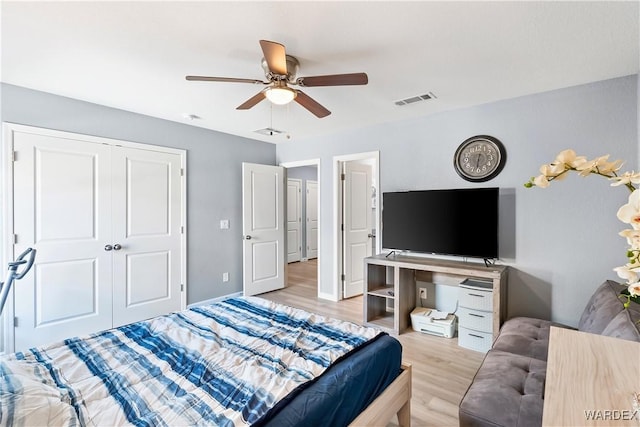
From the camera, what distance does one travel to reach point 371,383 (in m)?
1.57

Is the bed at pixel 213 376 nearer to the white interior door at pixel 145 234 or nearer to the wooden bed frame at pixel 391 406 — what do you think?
the wooden bed frame at pixel 391 406

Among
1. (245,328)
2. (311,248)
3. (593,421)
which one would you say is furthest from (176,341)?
(311,248)

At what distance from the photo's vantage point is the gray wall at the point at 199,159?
2.95m

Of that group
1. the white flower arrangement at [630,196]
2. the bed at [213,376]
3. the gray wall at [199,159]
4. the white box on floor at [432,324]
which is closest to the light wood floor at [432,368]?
the white box on floor at [432,324]

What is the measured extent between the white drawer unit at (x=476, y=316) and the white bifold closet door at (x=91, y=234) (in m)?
3.36

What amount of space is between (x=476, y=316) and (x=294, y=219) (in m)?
5.07

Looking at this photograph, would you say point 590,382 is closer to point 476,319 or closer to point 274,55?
point 274,55

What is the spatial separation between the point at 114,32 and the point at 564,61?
315 cm

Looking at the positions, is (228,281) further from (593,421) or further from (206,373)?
(593,421)

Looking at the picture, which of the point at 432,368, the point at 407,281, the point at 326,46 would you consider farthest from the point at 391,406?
the point at 326,46

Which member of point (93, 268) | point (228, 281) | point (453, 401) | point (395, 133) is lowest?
point (453, 401)

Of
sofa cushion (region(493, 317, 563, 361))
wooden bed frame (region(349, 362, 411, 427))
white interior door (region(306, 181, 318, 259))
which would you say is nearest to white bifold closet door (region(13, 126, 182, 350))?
wooden bed frame (region(349, 362, 411, 427))

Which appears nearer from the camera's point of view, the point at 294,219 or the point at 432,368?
the point at 432,368

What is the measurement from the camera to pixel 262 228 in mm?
4715
